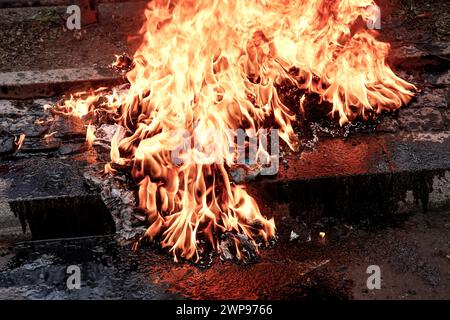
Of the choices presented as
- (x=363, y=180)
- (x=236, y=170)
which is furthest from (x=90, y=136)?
(x=363, y=180)

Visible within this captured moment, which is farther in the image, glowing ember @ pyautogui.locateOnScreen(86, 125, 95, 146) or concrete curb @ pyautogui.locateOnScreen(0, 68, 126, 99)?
concrete curb @ pyautogui.locateOnScreen(0, 68, 126, 99)

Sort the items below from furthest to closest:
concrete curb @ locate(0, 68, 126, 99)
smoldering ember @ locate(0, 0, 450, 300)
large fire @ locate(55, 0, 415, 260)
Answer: concrete curb @ locate(0, 68, 126, 99)
large fire @ locate(55, 0, 415, 260)
smoldering ember @ locate(0, 0, 450, 300)

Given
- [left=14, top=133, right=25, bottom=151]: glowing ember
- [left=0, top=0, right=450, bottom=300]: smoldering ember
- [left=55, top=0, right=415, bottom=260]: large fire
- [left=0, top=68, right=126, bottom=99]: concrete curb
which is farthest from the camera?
[left=0, top=68, right=126, bottom=99]: concrete curb

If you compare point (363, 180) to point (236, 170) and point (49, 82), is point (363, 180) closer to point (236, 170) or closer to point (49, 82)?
point (236, 170)

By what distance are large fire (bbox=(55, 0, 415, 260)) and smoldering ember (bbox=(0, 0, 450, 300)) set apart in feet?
0.05

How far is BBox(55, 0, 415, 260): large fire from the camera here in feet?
17.2

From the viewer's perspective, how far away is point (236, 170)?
5.32 m

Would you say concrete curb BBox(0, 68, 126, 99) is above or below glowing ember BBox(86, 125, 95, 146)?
above

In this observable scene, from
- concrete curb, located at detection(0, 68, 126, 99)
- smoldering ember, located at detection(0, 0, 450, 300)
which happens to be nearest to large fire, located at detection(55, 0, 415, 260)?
smoldering ember, located at detection(0, 0, 450, 300)

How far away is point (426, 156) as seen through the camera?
5.47m

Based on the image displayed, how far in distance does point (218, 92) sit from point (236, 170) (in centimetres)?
92

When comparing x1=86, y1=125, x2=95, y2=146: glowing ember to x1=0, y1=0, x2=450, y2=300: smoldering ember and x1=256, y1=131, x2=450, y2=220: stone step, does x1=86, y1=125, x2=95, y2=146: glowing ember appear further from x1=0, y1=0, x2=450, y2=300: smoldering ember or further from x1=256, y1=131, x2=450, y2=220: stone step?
x1=256, y1=131, x2=450, y2=220: stone step
